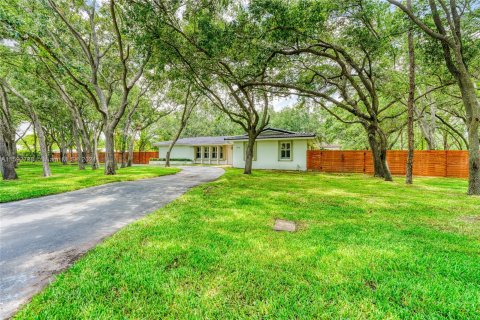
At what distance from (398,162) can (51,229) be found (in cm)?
1760

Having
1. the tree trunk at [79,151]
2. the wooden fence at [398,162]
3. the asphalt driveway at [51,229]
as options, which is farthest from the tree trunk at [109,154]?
the wooden fence at [398,162]

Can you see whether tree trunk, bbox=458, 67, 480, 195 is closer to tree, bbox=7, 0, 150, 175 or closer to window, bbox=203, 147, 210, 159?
tree, bbox=7, 0, 150, 175

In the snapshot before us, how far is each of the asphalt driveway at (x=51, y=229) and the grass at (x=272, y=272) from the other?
1.06 ft

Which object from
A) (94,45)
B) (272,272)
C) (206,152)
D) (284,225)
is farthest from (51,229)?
(206,152)

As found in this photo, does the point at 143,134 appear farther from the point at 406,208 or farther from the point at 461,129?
the point at 461,129

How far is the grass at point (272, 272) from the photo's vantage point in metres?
1.86

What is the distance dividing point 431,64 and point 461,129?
22905mm

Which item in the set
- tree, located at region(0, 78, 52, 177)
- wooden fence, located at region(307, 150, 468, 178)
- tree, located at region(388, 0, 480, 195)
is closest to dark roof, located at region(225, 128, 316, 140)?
wooden fence, located at region(307, 150, 468, 178)

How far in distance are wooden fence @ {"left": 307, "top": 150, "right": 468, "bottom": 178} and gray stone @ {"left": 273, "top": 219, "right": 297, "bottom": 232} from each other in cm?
1339

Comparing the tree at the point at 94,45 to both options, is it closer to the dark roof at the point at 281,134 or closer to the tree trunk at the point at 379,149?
the dark roof at the point at 281,134

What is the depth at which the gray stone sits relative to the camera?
3860mm

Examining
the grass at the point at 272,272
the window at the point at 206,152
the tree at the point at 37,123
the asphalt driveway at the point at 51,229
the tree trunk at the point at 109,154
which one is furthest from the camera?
the window at the point at 206,152

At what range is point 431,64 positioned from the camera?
8836 mm

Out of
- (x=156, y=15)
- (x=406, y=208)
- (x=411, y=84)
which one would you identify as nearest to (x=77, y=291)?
(x=406, y=208)
